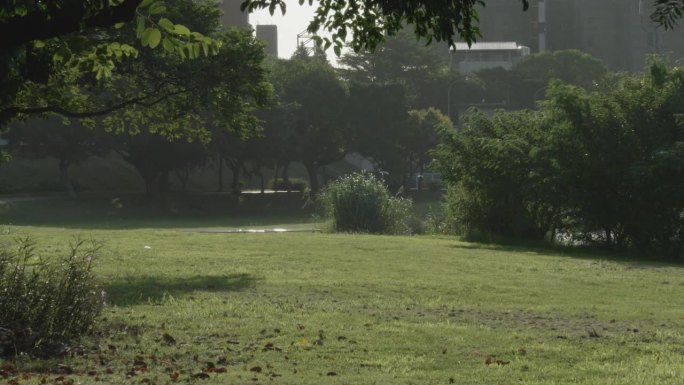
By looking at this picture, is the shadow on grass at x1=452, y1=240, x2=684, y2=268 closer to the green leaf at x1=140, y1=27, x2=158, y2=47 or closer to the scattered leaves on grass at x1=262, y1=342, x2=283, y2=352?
the scattered leaves on grass at x1=262, y1=342, x2=283, y2=352

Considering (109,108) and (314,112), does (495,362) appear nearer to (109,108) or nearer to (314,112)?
(109,108)

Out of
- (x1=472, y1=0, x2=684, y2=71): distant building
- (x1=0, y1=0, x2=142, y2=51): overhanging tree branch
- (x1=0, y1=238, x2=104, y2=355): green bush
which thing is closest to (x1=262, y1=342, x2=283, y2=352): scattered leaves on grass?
(x1=0, y1=238, x2=104, y2=355): green bush

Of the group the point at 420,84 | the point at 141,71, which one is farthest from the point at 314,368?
the point at 420,84

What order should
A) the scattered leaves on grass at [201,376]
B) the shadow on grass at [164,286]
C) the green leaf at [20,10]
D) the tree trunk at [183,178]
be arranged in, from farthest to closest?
1. the tree trunk at [183,178]
2. the shadow on grass at [164,286]
3. the scattered leaves on grass at [201,376]
4. the green leaf at [20,10]

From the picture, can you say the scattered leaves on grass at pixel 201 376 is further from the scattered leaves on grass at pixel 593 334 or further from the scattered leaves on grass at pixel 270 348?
the scattered leaves on grass at pixel 593 334

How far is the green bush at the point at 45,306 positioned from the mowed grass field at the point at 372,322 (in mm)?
279

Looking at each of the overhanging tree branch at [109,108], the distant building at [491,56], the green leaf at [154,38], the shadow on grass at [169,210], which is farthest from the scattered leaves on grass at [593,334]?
the distant building at [491,56]

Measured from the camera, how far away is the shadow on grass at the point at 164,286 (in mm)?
14008

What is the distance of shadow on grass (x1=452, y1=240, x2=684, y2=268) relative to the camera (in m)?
23.5

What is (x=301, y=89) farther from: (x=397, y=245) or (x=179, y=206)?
(x=397, y=245)

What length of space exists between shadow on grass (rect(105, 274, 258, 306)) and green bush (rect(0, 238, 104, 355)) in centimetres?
291

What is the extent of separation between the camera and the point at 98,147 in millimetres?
60531

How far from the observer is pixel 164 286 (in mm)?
15406

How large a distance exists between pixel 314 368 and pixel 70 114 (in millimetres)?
8725
